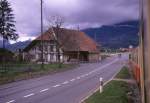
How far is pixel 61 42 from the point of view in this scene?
84.4 meters

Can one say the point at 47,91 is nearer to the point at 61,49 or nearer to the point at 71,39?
the point at 61,49

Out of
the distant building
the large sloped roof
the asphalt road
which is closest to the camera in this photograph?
the asphalt road

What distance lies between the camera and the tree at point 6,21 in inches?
3765

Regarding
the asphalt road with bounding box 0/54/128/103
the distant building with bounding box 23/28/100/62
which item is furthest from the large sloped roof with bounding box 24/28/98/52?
the asphalt road with bounding box 0/54/128/103

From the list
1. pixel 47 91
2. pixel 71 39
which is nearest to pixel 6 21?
pixel 71 39

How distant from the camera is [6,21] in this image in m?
97.6

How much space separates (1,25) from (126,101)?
3135 inches

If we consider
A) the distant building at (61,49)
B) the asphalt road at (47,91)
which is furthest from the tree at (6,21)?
Answer: the asphalt road at (47,91)

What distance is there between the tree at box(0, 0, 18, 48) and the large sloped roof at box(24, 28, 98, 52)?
28.5 feet

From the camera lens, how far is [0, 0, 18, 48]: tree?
95625 millimetres

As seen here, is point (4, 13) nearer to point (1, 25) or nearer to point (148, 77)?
point (1, 25)

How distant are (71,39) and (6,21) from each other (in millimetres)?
16419

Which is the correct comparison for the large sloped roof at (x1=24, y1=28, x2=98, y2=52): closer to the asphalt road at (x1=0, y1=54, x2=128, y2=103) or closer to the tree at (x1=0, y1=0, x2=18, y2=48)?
the tree at (x1=0, y1=0, x2=18, y2=48)

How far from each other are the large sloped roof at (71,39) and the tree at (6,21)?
8683 millimetres
